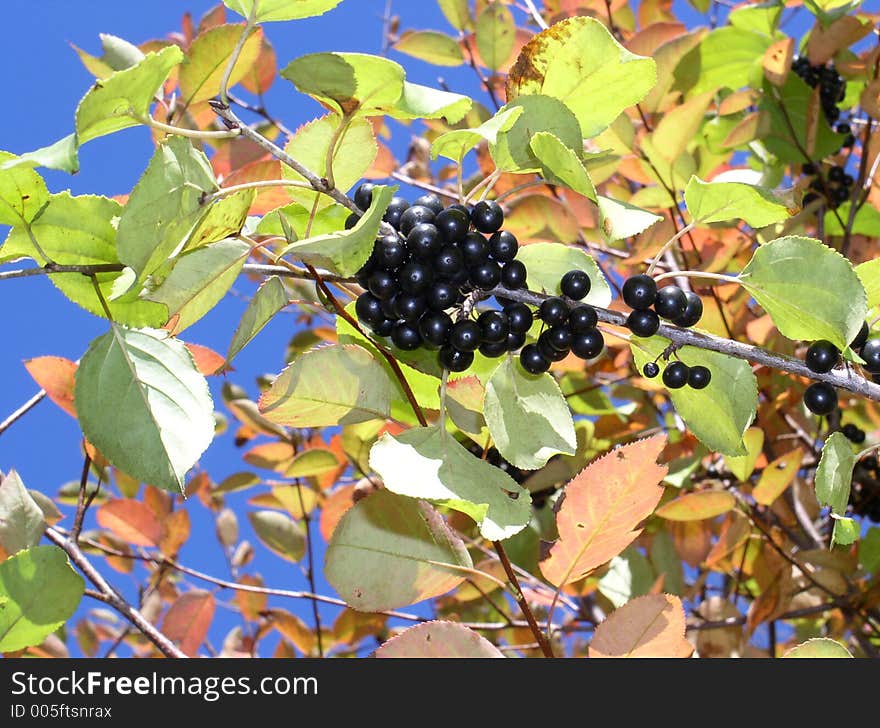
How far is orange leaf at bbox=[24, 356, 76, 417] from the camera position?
1.37 m

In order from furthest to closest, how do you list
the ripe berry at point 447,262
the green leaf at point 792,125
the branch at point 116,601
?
the green leaf at point 792,125
the branch at point 116,601
the ripe berry at point 447,262

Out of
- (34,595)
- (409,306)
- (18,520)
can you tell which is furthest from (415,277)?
(18,520)

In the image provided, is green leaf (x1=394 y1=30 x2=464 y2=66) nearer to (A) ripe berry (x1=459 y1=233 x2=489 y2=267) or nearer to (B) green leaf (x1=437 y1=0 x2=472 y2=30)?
(B) green leaf (x1=437 y1=0 x2=472 y2=30)

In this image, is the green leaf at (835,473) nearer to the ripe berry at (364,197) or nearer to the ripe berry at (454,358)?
the ripe berry at (454,358)

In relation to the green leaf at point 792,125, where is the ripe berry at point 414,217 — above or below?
below

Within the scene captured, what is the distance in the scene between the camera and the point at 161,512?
2076 mm

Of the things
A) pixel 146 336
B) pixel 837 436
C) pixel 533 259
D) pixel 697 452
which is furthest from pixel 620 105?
pixel 697 452

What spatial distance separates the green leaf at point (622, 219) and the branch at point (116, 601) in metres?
0.86

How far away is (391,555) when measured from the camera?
936 millimetres

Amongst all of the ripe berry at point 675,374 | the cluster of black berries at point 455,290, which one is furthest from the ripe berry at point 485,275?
the ripe berry at point 675,374

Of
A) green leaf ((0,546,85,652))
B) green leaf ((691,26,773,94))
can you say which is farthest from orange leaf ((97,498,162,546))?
green leaf ((691,26,773,94))

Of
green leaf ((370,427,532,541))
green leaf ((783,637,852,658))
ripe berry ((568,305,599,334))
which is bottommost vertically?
green leaf ((783,637,852,658))

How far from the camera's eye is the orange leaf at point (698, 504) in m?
1.43

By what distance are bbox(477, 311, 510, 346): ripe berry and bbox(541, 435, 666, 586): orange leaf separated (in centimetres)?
18
